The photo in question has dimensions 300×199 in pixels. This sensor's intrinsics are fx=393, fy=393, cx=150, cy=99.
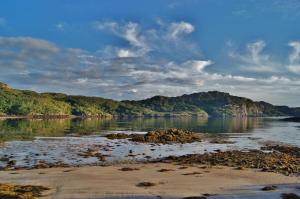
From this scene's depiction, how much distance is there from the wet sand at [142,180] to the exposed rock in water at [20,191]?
94 cm

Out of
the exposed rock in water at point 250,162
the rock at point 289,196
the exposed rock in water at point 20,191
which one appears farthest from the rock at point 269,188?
the exposed rock in water at point 20,191

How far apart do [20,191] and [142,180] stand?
10202mm

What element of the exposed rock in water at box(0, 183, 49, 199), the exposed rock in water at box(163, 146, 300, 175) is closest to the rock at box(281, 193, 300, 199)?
the exposed rock in water at box(163, 146, 300, 175)

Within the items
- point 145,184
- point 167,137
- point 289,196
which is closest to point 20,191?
point 145,184

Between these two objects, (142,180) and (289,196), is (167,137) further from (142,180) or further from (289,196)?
(289,196)

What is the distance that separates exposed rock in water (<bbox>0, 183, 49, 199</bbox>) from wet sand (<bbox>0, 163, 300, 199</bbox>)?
94 cm

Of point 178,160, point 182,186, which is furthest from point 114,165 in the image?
point 182,186

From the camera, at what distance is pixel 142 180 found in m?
33.2

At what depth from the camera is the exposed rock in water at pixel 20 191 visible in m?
25.5

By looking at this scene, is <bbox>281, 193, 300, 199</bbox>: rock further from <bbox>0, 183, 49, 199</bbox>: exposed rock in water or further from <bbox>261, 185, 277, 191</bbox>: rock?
<bbox>0, 183, 49, 199</bbox>: exposed rock in water

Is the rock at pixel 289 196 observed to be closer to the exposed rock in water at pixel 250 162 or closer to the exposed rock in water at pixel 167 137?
the exposed rock in water at pixel 250 162

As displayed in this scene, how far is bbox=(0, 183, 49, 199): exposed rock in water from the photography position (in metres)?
25.5

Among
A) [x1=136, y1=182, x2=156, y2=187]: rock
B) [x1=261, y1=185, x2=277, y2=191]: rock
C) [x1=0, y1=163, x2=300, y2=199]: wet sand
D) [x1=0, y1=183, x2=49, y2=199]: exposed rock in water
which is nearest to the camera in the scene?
[x1=0, y1=183, x2=49, y2=199]: exposed rock in water

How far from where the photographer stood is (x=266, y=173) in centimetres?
3788
